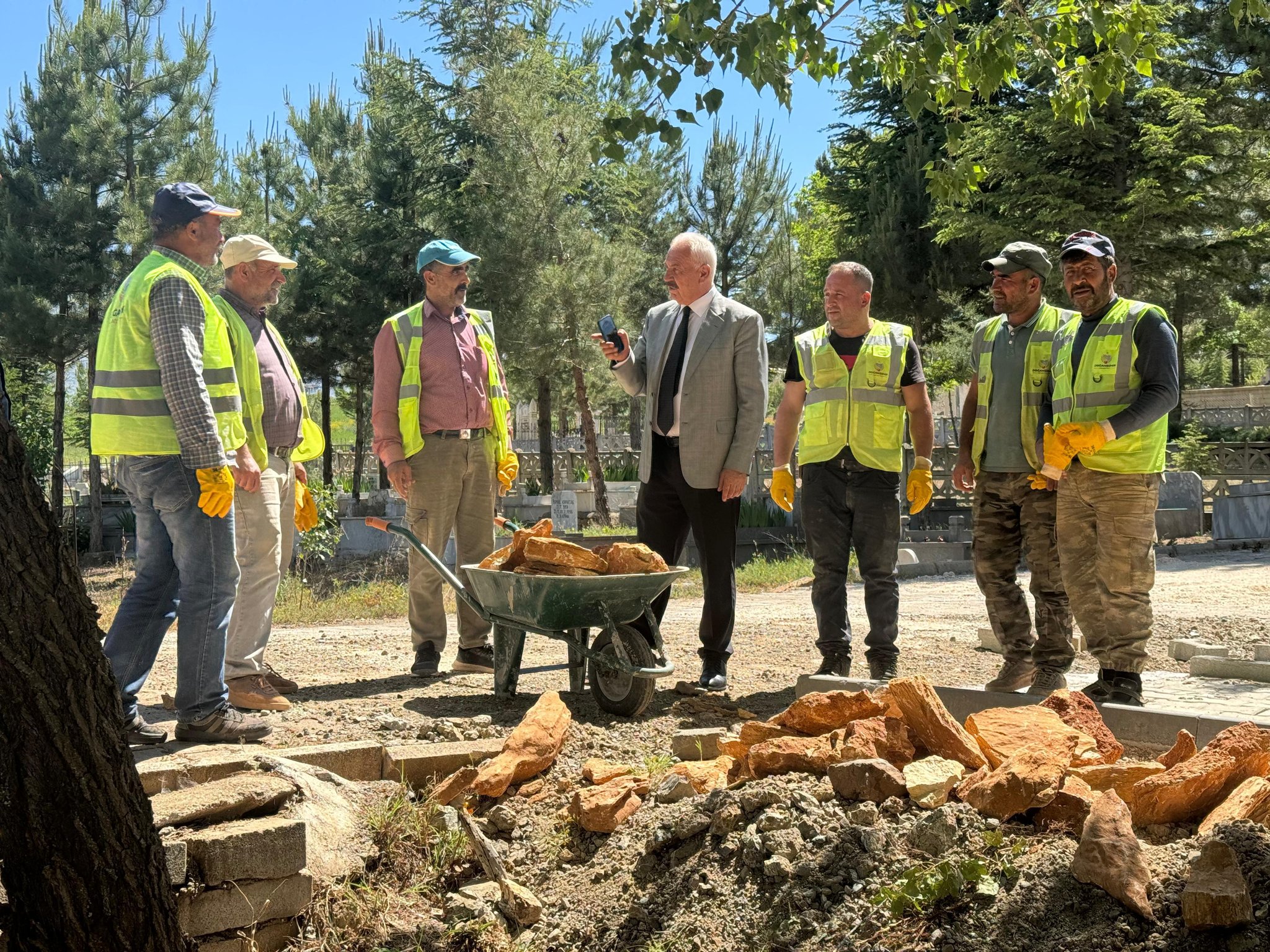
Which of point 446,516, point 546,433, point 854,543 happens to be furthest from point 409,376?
point 546,433

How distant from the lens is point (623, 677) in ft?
17.3

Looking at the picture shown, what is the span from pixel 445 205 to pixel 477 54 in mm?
3192

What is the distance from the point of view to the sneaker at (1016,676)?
18.0ft

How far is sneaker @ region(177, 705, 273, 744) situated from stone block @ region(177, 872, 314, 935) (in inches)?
40.5

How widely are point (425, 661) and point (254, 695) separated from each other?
1246 millimetres

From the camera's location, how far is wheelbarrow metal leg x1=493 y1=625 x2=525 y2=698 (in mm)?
5391

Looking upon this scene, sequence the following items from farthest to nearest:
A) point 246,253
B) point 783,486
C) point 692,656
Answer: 1. point 692,656
2. point 783,486
3. point 246,253

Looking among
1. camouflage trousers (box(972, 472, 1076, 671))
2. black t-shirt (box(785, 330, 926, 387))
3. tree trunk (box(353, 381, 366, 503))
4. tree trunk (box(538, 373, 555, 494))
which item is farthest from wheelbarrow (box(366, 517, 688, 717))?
tree trunk (box(353, 381, 366, 503))

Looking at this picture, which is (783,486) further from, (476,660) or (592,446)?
(592,446)

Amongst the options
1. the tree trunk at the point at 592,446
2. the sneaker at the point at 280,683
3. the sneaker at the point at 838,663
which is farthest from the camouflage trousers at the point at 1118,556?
the tree trunk at the point at 592,446

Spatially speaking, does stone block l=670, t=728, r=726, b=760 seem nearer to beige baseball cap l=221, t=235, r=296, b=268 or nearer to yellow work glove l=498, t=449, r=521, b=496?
yellow work glove l=498, t=449, r=521, b=496

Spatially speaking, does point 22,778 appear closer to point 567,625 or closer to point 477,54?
point 567,625

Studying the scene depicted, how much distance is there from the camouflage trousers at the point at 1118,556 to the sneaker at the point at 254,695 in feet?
11.2

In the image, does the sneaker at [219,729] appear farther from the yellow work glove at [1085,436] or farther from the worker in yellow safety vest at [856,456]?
the yellow work glove at [1085,436]
